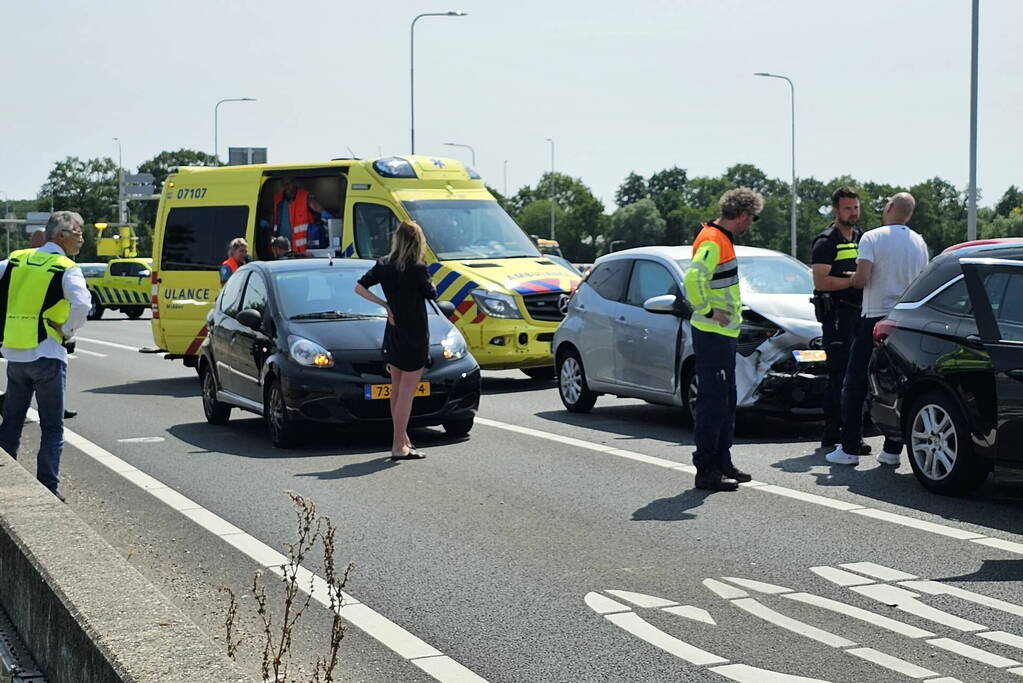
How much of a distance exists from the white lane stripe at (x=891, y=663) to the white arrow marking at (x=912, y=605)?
0.54 meters

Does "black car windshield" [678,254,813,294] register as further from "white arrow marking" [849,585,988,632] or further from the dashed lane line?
"white arrow marking" [849,585,988,632]

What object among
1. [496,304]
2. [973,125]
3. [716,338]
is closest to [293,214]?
[496,304]

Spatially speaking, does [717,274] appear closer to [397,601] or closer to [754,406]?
[754,406]

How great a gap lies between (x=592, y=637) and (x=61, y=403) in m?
4.31

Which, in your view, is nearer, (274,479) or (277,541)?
(277,541)

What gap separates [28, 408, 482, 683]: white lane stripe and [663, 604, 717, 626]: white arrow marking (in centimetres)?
61

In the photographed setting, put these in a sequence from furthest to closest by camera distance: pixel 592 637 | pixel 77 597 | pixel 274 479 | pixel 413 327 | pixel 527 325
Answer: pixel 527 325 < pixel 413 327 < pixel 274 479 < pixel 592 637 < pixel 77 597

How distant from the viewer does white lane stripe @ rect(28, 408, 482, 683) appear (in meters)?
5.57

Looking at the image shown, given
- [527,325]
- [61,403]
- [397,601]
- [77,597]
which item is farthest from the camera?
[527,325]

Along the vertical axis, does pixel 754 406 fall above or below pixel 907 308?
below

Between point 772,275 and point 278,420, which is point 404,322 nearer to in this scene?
point 278,420

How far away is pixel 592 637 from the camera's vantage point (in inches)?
233

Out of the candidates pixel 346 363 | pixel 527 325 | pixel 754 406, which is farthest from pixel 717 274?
pixel 527 325

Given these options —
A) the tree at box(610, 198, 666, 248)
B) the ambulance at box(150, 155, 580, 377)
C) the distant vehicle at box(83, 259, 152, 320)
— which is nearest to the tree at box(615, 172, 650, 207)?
the tree at box(610, 198, 666, 248)
